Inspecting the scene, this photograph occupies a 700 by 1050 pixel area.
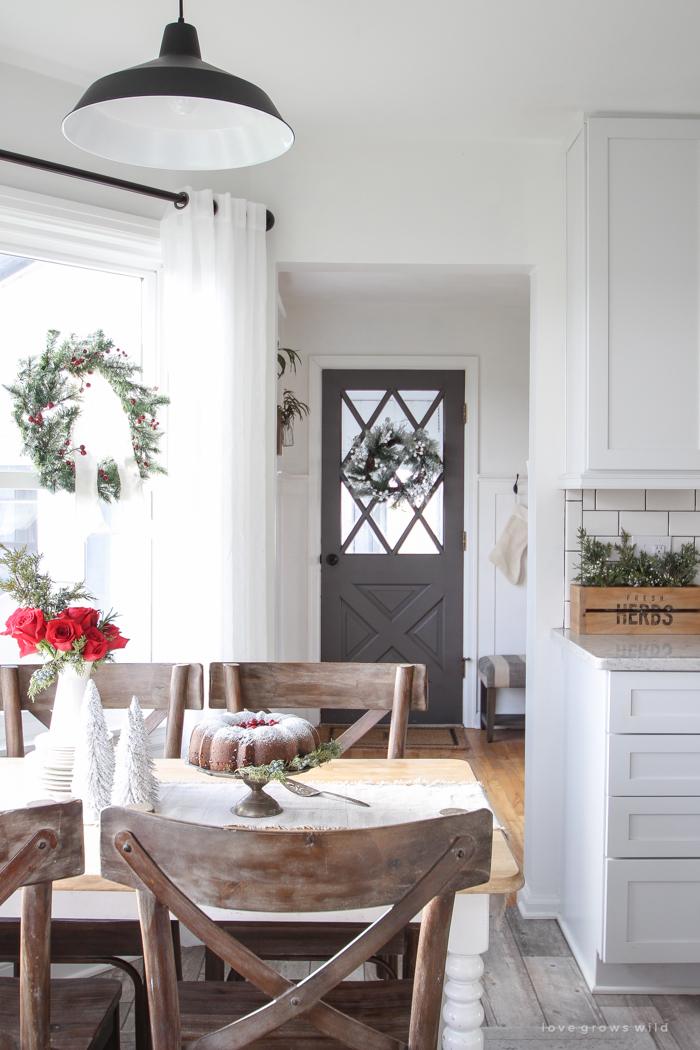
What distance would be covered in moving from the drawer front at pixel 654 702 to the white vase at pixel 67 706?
1.39 metres

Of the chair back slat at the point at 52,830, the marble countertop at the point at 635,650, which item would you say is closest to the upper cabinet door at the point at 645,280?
the marble countertop at the point at 635,650

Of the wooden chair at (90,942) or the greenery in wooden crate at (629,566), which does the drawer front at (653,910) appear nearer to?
the greenery in wooden crate at (629,566)

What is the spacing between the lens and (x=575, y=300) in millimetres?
2672

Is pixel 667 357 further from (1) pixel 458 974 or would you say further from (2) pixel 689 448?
(1) pixel 458 974

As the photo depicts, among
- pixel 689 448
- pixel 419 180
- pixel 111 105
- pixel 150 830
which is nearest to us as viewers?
pixel 150 830

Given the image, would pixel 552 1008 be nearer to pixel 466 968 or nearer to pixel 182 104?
pixel 466 968

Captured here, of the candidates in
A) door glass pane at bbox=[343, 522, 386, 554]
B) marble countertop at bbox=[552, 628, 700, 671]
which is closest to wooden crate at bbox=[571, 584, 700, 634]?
marble countertop at bbox=[552, 628, 700, 671]

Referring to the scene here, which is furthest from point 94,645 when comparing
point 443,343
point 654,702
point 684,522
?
point 443,343

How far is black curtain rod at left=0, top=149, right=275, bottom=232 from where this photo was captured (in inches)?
87.4

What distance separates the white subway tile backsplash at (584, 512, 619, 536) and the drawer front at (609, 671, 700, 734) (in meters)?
0.69

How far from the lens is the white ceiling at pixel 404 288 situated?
424 centimetres

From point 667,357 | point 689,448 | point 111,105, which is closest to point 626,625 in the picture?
point 689,448

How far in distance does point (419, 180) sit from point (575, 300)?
0.68 metres

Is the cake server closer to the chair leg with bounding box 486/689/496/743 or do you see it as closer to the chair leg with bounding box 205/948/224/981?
the chair leg with bounding box 205/948/224/981
